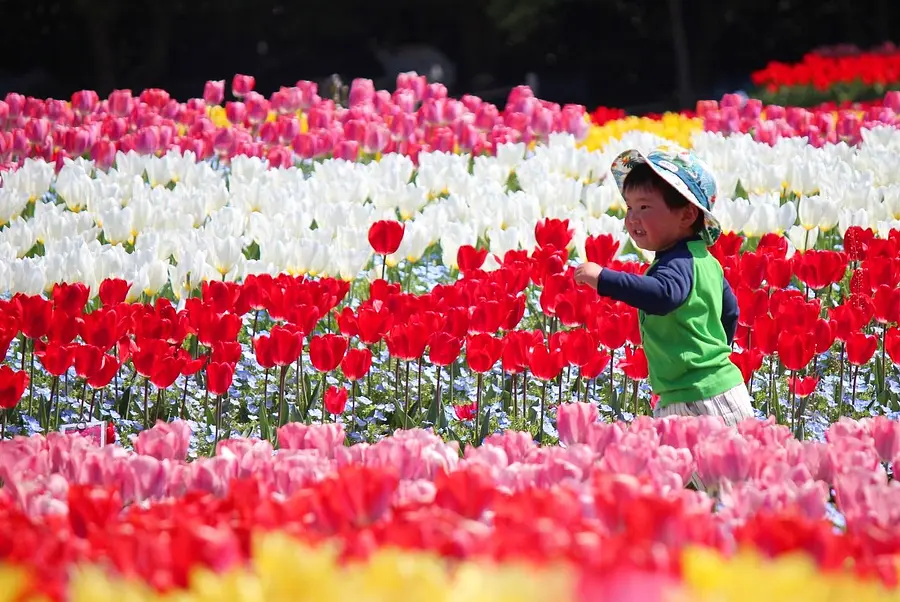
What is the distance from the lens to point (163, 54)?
23.7m

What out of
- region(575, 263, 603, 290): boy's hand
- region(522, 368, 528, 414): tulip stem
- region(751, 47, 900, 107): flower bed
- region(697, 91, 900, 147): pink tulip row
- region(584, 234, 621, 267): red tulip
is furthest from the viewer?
region(751, 47, 900, 107): flower bed

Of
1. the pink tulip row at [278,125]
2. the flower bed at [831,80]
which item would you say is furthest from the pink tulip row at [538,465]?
the flower bed at [831,80]

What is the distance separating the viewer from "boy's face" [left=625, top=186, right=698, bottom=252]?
4.46m

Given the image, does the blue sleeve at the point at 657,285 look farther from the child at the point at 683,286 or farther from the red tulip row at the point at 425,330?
the red tulip row at the point at 425,330

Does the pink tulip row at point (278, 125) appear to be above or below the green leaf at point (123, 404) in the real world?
above

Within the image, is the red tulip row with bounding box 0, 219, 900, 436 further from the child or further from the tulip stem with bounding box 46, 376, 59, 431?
the child

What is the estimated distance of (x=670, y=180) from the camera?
4.30 meters

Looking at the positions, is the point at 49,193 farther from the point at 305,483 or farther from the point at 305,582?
the point at 305,582

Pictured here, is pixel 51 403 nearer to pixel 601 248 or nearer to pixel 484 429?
pixel 484 429

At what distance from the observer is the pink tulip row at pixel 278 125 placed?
959 centimetres

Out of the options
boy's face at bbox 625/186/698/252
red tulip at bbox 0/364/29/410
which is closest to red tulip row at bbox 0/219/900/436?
red tulip at bbox 0/364/29/410

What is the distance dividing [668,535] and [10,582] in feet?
3.24

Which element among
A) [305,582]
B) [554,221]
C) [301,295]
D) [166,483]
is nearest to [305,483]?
[166,483]

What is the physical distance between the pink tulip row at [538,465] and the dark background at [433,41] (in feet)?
65.5
